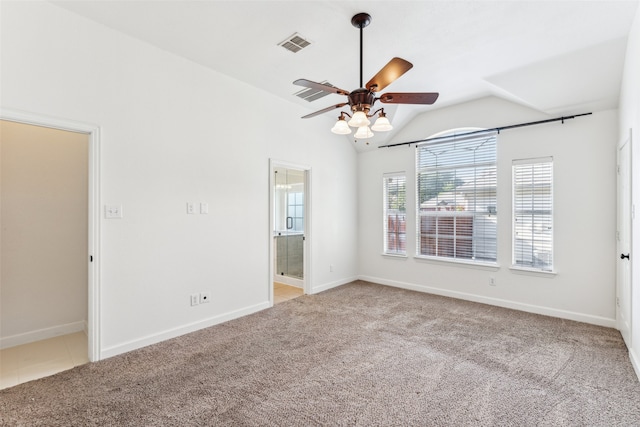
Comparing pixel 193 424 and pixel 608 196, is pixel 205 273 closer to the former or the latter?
pixel 193 424

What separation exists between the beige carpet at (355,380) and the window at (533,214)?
83 cm

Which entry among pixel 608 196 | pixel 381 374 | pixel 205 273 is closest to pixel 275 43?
pixel 205 273

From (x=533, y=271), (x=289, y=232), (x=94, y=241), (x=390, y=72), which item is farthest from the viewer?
(x=289, y=232)

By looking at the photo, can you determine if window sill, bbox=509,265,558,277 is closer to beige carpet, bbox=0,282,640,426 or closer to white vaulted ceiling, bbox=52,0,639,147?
beige carpet, bbox=0,282,640,426

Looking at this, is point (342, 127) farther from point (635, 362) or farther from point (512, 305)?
point (512, 305)

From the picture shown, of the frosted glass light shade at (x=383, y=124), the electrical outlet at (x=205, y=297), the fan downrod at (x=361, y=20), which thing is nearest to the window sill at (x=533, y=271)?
the frosted glass light shade at (x=383, y=124)

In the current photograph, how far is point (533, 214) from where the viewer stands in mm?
4156

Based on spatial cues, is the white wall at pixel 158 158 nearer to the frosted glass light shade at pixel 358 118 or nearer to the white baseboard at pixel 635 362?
the frosted glass light shade at pixel 358 118

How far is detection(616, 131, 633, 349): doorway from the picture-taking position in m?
2.87

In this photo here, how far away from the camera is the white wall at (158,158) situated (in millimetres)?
2580

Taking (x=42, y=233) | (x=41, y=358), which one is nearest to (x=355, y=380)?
(x=41, y=358)

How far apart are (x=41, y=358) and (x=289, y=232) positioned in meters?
3.73

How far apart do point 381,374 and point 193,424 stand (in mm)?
1448

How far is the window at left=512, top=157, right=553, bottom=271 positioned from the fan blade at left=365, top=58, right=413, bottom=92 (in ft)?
9.35
